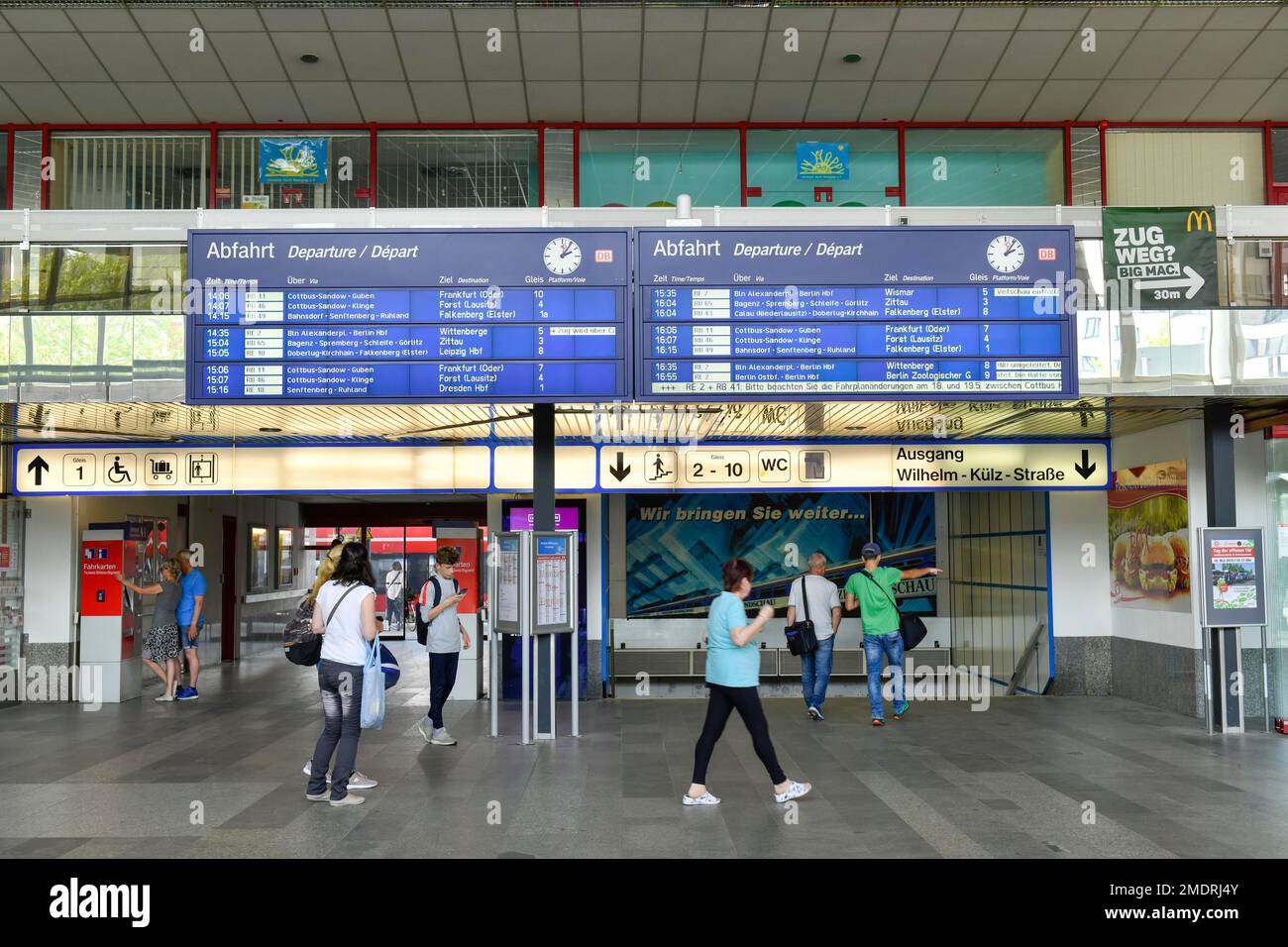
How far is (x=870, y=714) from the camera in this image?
10852mm

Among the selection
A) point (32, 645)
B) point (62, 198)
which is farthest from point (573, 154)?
point (32, 645)

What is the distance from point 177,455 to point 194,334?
3.69m

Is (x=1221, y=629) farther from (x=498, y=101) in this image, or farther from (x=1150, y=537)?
(x=498, y=101)

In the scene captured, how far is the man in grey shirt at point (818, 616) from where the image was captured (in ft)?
34.9

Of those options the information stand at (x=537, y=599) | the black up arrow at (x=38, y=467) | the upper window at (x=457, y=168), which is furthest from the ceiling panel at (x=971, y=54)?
the black up arrow at (x=38, y=467)

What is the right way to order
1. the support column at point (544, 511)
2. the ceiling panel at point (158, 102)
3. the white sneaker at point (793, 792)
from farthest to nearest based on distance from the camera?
the ceiling panel at point (158, 102) → the support column at point (544, 511) → the white sneaker at point (793, 792)

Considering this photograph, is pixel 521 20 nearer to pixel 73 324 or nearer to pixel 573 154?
pixel 573 154

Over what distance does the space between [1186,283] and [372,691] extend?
302 inches

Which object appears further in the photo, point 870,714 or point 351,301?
point 870,714

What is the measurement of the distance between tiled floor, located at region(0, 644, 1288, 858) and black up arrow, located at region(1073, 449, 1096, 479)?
2.58 m

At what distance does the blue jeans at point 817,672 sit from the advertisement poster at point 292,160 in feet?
27.9

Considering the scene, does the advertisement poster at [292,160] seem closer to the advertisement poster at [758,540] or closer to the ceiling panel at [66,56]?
the ceiling panel at [66,56]

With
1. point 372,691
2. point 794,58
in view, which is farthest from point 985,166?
point 372,691
